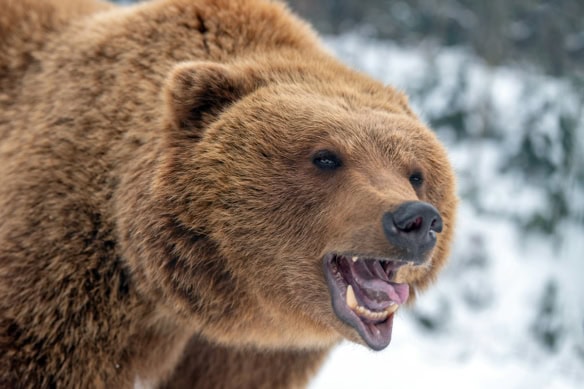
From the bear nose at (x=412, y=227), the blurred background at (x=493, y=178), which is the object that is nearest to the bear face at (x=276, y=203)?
the bear nose at (x=412, y=227)

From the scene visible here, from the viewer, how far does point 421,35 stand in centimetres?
1850

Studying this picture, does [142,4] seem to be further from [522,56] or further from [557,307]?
[522,56]

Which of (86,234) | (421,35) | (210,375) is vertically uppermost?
(86,234)

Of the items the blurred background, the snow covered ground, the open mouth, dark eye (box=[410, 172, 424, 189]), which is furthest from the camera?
the blurred background

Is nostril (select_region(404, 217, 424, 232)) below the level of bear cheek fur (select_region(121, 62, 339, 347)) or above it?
above

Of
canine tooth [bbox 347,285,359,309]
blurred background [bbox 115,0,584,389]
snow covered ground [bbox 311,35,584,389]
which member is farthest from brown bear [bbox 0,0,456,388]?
snow covered ground [bbox 311,35,584,389]

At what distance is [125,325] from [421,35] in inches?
638

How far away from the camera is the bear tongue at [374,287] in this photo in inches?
120

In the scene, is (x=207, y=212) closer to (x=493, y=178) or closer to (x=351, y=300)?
(x=351, y=300)

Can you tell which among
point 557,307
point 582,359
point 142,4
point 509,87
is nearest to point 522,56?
point 509,87

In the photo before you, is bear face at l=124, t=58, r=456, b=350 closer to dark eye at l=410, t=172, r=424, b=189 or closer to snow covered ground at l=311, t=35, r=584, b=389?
dark eye at l=410, t=172, r=424, b=189

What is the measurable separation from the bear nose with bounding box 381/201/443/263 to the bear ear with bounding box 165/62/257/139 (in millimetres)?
1021

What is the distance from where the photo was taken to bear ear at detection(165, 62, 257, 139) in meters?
3.31

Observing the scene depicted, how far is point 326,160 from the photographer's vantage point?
10.3 ft
